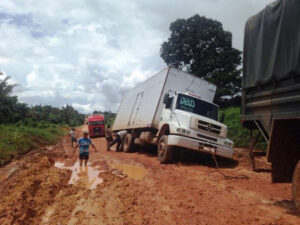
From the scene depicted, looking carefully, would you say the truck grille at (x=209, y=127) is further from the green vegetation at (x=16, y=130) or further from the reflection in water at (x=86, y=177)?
the green vegetation at (x=16, y=130)

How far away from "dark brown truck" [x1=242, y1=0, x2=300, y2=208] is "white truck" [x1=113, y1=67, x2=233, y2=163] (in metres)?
3.73

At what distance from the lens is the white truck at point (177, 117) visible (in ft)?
27.4

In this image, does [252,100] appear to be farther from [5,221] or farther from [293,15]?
[5,221]

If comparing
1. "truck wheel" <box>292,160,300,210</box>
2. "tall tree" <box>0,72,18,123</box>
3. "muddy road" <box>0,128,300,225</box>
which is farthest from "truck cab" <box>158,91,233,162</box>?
"tall tree" <box>0,72,18,123</box>

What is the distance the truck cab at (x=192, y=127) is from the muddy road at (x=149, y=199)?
864 millimetres

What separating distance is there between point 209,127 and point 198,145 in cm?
83

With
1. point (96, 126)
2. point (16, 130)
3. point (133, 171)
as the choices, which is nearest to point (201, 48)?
point (96, 126)

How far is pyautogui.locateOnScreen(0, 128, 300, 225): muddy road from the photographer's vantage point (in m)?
3.96

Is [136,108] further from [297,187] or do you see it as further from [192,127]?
[297,187]

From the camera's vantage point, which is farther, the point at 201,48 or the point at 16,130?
the point at 201,48

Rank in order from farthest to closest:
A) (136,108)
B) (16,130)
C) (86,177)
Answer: (16,130), (136,108), (86,177)

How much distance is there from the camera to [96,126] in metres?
27.1

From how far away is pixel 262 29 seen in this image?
4.39 meters

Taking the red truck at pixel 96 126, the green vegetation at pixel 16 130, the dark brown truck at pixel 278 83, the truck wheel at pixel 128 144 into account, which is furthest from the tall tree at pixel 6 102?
the dark brown truck at pixel 278 83
